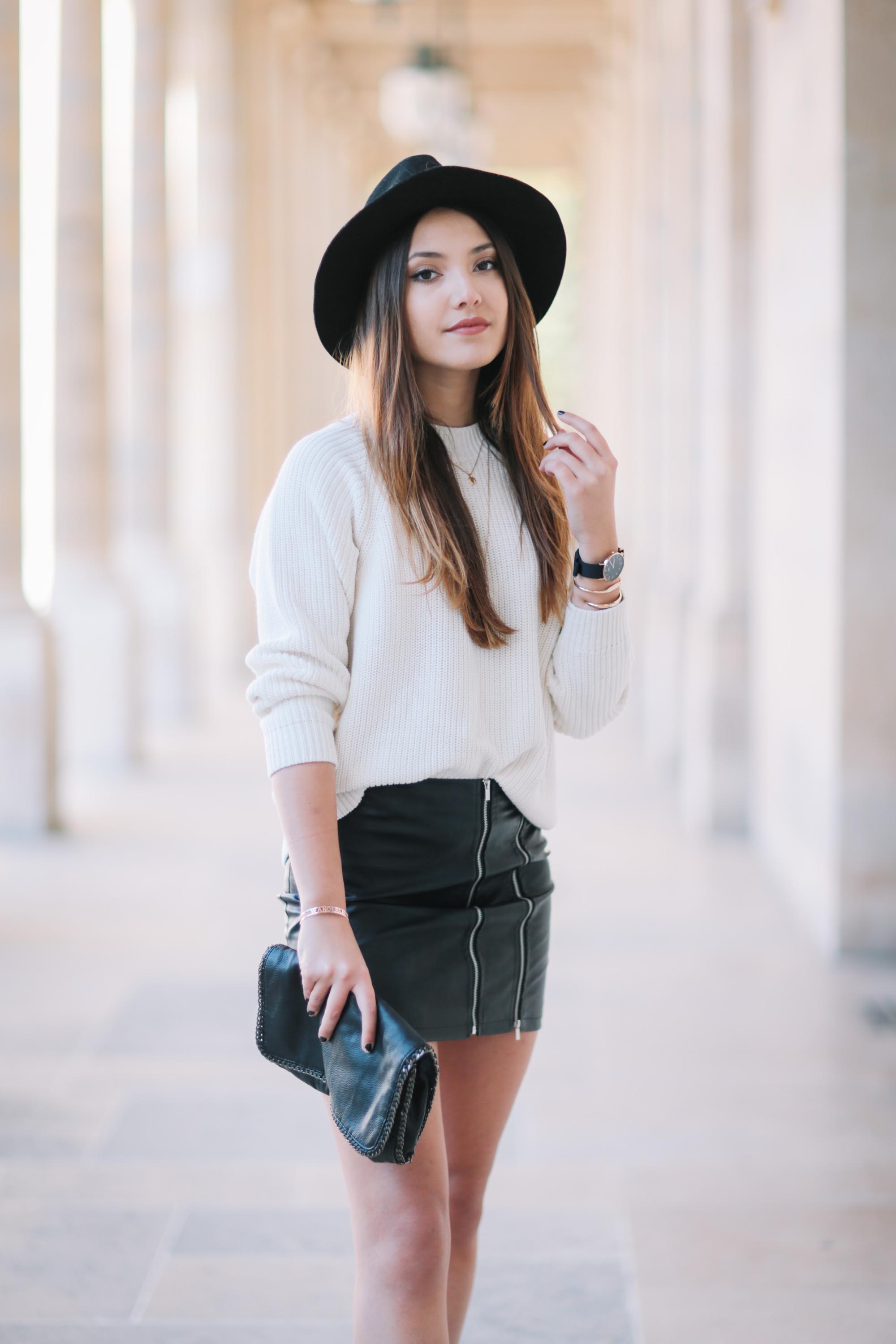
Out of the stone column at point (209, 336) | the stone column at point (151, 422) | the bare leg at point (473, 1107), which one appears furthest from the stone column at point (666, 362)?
the bare leg at point (473, 1107)

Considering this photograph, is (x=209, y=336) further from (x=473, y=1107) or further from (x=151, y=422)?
(x=473, y=1107)

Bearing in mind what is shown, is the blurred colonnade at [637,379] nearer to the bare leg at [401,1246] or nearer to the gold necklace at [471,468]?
the gold necklace at [471,468]

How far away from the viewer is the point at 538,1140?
156 inches

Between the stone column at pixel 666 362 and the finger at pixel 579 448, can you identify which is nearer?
the finger at pixel 579 448

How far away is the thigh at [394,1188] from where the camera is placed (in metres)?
1.96

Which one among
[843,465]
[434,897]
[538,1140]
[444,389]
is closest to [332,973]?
[434,897]

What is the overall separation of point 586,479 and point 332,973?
75 centimetres

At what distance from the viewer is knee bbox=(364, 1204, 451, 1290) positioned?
76.5 inches

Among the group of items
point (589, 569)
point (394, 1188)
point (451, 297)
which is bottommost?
point (394, 1188)

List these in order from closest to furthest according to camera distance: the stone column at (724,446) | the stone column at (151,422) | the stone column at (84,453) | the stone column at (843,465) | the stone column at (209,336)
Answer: the stone column at (843,465) → the stone column at (724,446) → the stone column at (84,453) → the stone column at (151,422) → the stone column at (209,336)

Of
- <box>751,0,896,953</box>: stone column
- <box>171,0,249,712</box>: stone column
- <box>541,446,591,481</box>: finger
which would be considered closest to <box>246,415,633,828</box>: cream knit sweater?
<box>541,446,591,481</box>: finger

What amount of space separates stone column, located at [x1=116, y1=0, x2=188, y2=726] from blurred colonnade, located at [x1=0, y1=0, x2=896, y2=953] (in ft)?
0.08

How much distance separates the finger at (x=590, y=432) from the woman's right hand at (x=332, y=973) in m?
0.74

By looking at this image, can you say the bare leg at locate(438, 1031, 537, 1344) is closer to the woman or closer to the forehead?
the woman
